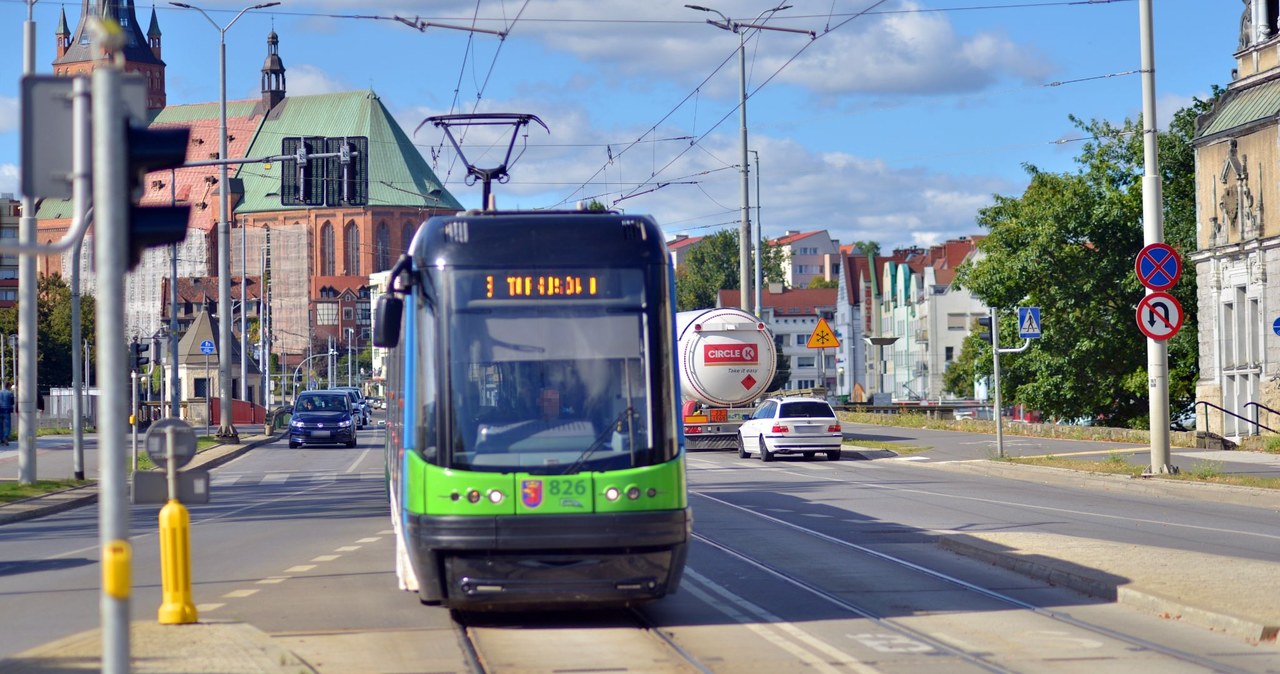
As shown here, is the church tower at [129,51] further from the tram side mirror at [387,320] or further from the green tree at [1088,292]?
the tram side mirror at [387,320]

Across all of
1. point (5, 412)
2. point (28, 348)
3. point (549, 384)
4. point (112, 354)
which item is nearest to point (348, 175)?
point (28, 348)

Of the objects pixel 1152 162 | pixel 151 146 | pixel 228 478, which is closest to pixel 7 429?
pixel 228 478

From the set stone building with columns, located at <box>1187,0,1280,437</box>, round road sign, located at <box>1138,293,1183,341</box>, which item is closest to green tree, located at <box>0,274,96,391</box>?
stone building with columns, located at <box>1187,0,1280,437</box>

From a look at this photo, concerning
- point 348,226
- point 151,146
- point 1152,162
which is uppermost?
point 348,226

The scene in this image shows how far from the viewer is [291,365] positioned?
15700 cm

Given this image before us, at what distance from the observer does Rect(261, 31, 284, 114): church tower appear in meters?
148

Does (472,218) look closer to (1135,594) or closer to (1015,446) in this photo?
(1135,594)

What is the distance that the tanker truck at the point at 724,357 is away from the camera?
3562 cm

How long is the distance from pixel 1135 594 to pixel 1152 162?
13791 mm

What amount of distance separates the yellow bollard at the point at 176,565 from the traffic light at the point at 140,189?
3.17 meters

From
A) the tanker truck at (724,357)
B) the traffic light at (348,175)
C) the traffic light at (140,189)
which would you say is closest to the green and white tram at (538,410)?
the traffic light at (140,189)

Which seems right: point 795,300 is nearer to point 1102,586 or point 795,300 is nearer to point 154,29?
point 154,29

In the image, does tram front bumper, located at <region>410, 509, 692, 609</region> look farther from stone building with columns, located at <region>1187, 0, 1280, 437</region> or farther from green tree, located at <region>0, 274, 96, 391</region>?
green tree, located at <region>0, 274, 96, 391</region>

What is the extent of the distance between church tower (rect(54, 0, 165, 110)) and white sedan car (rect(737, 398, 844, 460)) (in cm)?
8878
